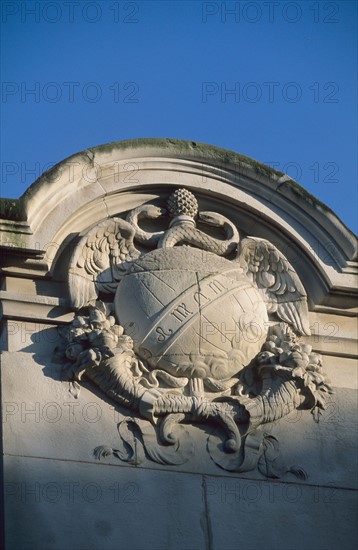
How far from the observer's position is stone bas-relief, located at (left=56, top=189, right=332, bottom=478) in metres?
14.5

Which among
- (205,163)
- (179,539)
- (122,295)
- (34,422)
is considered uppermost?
(205,163)

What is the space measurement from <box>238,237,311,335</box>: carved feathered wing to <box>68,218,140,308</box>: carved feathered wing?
2.96 feet

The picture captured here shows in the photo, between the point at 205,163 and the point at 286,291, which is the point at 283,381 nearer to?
the point at 286,291

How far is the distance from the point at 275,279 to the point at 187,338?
1095 mm

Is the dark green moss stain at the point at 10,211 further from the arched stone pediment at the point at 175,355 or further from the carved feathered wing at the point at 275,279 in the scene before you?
the carved feathered wing at the point at 275,279

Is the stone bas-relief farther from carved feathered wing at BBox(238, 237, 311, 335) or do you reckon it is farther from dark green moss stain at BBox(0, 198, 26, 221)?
dark green moss stain at BBox(0, 198, 26, 221)

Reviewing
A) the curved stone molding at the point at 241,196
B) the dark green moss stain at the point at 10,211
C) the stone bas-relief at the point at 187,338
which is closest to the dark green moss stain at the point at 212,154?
the curved stone molding at the point at 241,196

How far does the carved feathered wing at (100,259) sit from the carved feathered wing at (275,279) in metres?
0.90

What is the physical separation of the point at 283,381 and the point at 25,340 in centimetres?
198

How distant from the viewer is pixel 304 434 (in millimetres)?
14883

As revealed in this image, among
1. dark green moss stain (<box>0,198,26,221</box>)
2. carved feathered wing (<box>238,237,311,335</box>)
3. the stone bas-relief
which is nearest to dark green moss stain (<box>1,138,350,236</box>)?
the stone bas-relief

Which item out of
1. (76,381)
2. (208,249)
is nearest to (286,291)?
(208,249)

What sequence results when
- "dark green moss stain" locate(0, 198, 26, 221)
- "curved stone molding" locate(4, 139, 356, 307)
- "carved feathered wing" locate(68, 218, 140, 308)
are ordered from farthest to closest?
"curved stone molding" locate(4, 139, 356, 307) → "carved feathered wing" locate(68, 218, 140, 308) → "dark green moss stain" locate(0, 198, 26, 221)

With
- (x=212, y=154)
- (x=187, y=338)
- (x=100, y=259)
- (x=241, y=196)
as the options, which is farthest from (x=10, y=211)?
(x=241, y=196)
